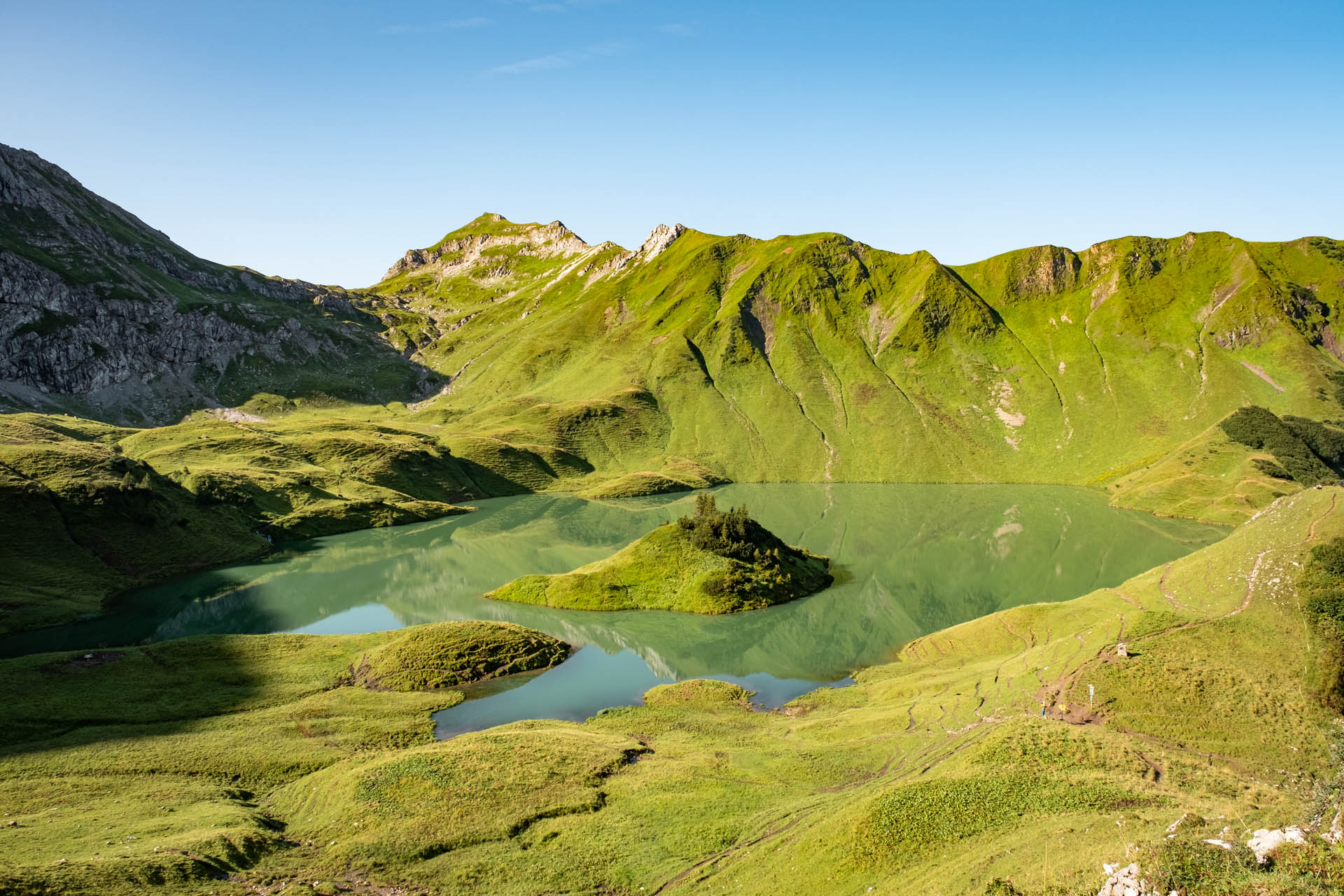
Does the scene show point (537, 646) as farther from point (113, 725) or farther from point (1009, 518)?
point (1009, 518)

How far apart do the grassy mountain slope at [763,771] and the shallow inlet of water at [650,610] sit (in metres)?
A: 8.72

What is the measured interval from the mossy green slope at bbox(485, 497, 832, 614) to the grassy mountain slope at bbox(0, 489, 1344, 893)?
26.2 m

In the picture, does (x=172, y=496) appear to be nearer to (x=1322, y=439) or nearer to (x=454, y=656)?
(x=454, y=656)

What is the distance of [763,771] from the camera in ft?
125

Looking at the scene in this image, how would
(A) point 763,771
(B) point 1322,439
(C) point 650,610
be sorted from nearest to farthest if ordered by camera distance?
(A) point 763,771, (C) point 650,610, (B) point 1322,439

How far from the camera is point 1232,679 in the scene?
37188mm

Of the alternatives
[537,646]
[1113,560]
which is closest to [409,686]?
[537,646]

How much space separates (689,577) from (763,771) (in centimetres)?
4707

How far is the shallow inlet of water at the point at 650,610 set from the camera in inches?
2472

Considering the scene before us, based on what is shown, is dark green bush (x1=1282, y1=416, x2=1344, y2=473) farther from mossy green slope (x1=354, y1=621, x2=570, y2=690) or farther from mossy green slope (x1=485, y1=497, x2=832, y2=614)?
mossy green slope (x1=354, y1=621, x2=570, y2=690)

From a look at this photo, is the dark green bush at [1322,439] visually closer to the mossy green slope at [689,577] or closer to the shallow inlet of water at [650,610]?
the shallow inlet of water at [650,610]

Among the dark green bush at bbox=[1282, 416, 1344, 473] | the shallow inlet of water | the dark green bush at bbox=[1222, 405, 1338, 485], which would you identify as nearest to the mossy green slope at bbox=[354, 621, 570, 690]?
the shallow inlet of water

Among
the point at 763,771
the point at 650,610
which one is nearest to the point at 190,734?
the point at 763,771

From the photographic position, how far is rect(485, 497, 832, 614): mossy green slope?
3236 inches
